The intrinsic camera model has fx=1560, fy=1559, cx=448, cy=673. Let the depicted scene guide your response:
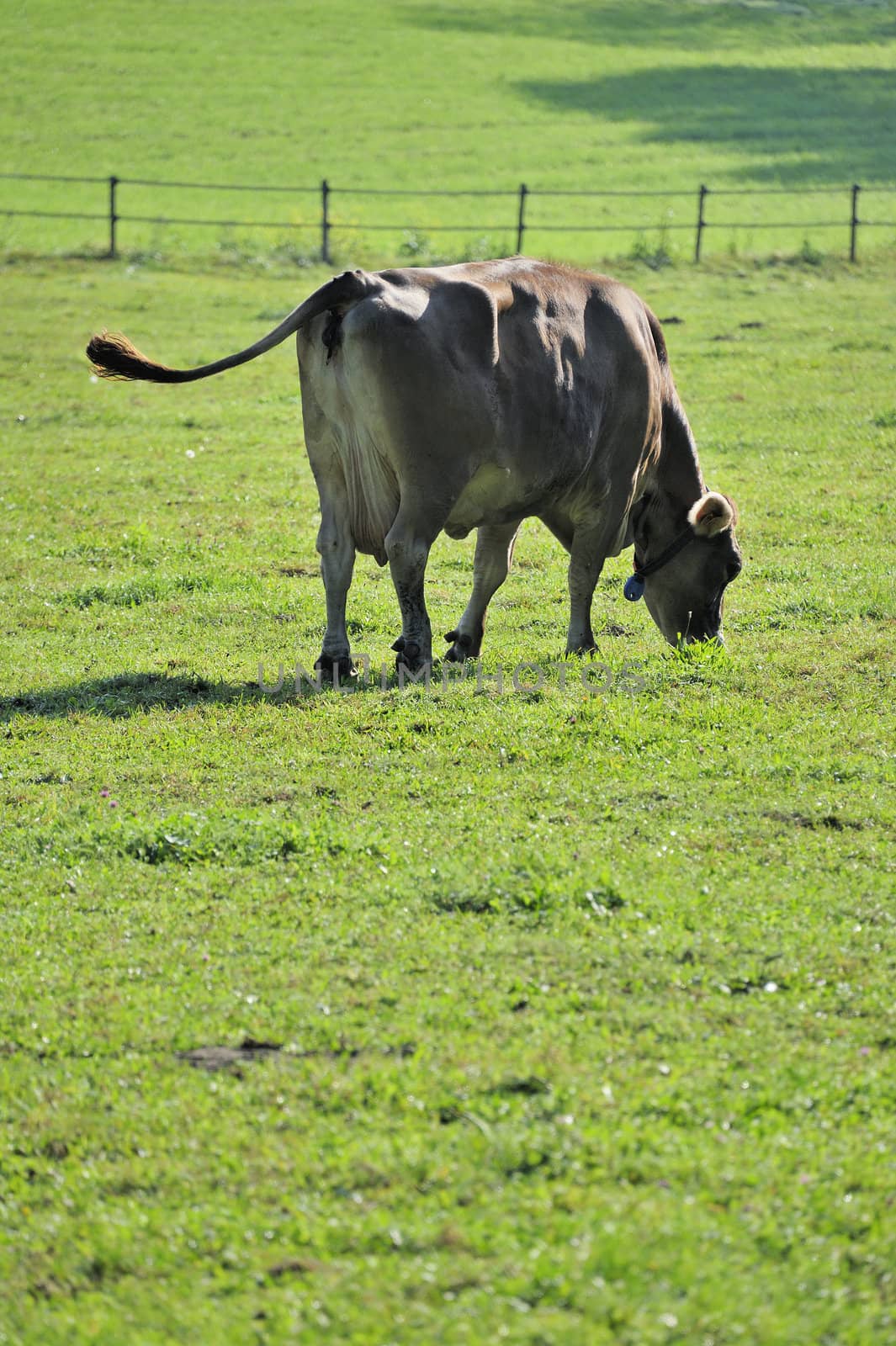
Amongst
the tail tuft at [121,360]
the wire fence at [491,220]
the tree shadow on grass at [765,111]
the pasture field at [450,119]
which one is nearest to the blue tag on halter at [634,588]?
the tail tuft at [121,360]

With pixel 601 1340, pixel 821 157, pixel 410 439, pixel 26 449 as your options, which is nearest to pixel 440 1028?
pixel 601 1340

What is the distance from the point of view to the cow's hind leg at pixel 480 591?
32.2 feet

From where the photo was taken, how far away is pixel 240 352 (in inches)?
346

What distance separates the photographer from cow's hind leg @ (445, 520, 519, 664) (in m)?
9.80

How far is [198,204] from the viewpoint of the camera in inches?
1462

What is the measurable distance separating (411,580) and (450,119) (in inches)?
1630

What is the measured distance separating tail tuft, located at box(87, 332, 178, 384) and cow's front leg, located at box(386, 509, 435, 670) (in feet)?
5.21

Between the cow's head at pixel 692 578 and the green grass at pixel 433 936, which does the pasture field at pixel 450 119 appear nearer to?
the green grass at pixel 433 936

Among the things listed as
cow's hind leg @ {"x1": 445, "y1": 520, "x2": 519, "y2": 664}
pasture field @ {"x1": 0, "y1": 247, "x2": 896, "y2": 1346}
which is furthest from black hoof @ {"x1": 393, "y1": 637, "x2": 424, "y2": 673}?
cow's hind leg @ {"x1": 445, "y1": 520, "x2": 519, "y2": 664}

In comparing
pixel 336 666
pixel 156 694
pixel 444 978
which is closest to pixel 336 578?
pixel 336 666

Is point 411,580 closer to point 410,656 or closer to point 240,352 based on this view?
point 410,656

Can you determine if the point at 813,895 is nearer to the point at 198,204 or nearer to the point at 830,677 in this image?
the point at 830,677

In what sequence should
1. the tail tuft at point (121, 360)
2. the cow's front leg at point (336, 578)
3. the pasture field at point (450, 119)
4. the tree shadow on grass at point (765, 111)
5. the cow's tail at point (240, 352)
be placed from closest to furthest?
the cow's tail at point (240, 352)
the tail tuft at point (121, 360)
the cow's front leg at point (336, 578)
the pasture field at point (450, 119)
the tree shadow on grass at point (765, 111)

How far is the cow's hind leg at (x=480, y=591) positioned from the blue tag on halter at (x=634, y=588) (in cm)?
81
